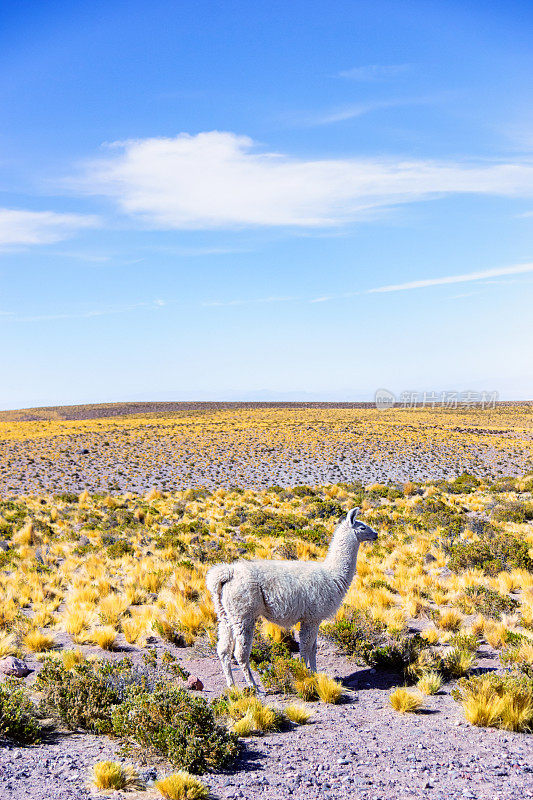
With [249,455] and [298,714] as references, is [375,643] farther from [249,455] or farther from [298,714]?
[249,455]

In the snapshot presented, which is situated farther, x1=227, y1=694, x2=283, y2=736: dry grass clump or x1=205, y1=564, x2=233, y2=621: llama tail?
x1=205, y1=564, x2=233, y2=621: llama tail

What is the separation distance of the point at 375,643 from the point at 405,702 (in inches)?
73.8

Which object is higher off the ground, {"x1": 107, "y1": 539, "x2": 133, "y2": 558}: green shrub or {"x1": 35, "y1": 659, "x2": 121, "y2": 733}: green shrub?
{"x1": 35, "y1": 659, "x2": 121, "y2": 733}: green shrub

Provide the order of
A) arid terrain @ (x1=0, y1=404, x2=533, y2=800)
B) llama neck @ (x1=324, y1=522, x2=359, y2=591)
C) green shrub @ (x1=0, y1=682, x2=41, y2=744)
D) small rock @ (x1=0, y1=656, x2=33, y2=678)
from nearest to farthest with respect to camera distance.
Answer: arid terrain @ (x1=0, y1=404, x2=533, y2=800) → green shrub @ (x1=0, y1=682, x2=41, y2=744) → llama neck @ (x1=324, y1=522, x2=359, y2=591) → small rock @ (x1=0, y1=656, x2=33, y2=678)

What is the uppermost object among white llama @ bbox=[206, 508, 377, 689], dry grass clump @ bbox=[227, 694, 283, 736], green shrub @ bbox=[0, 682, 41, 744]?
white llama @ bbox=[206, 508, 377, 689]

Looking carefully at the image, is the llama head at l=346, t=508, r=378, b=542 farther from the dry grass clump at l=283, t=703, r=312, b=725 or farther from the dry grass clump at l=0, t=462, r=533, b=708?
the dry grass clump at l=283, t=703, r=312, b=725

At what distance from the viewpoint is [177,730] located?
4.74 metres

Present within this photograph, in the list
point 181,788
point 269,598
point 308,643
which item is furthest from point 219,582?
point 181,788

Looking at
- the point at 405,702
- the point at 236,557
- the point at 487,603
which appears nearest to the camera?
the point at 405,702

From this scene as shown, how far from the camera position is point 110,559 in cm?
1459

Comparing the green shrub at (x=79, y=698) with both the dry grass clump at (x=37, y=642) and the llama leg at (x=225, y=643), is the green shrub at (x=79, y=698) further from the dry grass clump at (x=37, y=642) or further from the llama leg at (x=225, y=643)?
the dry grass clump at (x=37, y=642)

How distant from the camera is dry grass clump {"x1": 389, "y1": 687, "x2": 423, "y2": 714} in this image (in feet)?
18.9

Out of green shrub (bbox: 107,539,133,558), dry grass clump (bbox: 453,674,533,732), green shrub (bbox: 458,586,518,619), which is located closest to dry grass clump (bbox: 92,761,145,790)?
dry grass clump (bbox: 453,674,533,732)

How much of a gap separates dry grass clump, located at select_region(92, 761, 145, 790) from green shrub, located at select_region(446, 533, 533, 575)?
9676 mm
